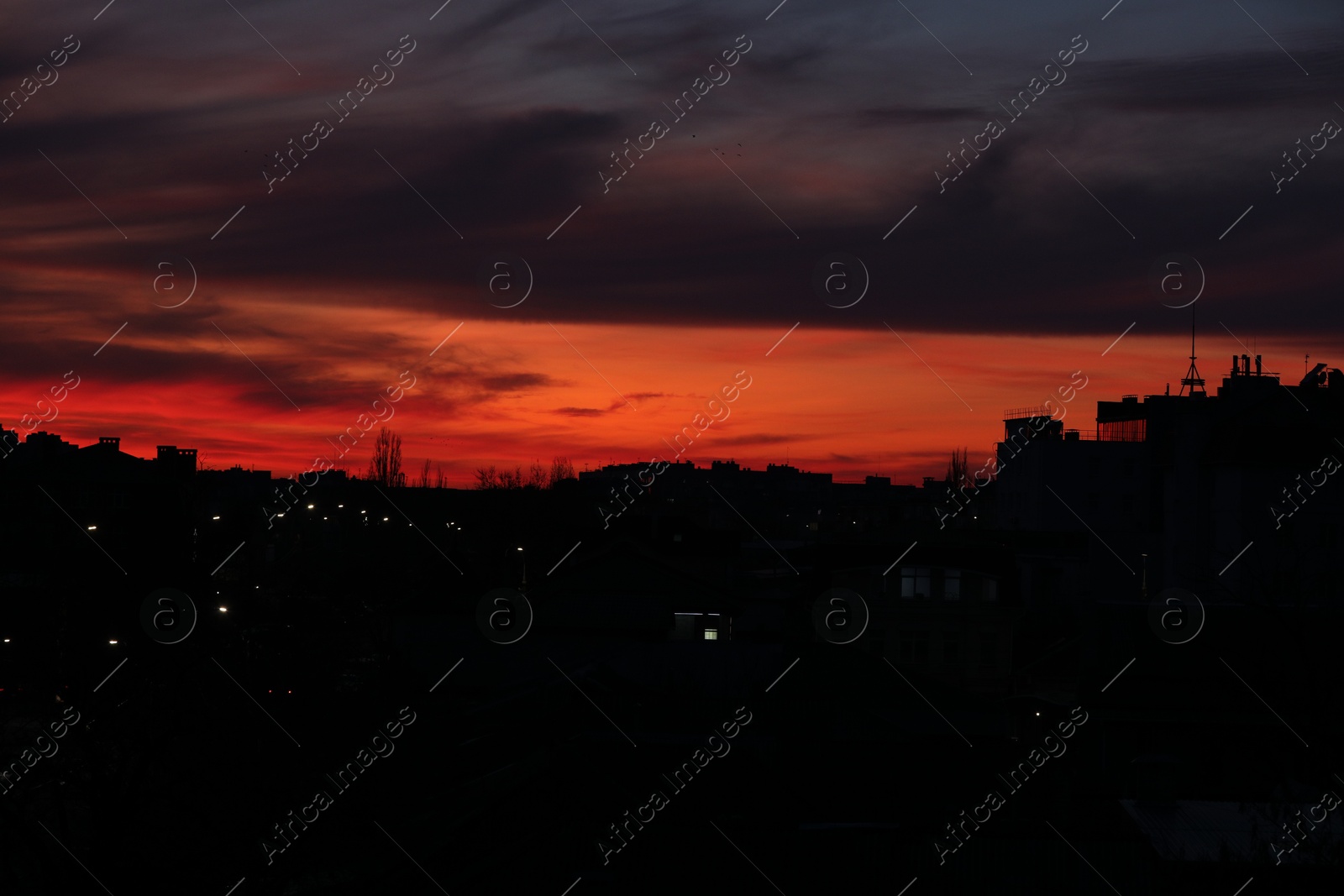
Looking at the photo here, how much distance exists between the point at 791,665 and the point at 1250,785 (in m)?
11.8

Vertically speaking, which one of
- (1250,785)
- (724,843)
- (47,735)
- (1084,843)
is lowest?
(1250,785)

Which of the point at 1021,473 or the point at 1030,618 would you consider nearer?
the point at 1030,618

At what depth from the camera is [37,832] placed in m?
13.6

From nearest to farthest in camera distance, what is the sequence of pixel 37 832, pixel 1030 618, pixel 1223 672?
1. pixel 37 832
2. pixel 1223 672
3. pixel 1030 618

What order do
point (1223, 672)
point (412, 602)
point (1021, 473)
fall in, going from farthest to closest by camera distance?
point (1021, 473) → point (412, 602) → point (1223, 672)

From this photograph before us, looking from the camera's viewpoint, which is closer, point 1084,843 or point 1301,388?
point 1084,843

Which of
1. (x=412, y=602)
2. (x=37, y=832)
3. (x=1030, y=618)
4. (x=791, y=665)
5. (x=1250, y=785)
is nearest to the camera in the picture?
(x=37, y=832)

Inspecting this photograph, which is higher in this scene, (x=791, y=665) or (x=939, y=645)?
(x=791, y=665)

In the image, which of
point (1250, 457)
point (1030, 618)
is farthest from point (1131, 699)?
point (1250, 457)

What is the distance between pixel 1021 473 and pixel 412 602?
127 feet

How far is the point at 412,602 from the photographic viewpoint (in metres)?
43.1

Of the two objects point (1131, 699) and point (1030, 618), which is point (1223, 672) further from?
point (1030, 618)

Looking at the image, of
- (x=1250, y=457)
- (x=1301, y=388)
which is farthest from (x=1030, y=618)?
(x=1301, y=388)

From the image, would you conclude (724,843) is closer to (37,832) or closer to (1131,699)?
(37,832)
